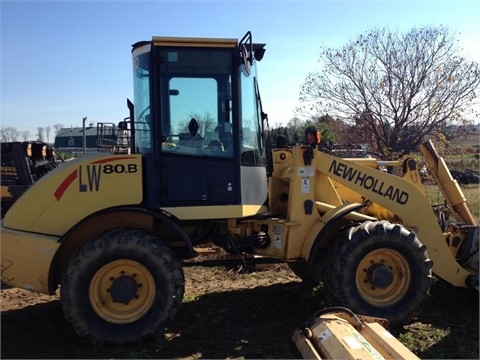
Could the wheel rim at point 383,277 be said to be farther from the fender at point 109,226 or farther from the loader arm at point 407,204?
the fender at point 109,226

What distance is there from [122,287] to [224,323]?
1.33 m

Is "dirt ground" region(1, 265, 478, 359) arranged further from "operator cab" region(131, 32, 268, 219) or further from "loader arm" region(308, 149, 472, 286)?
"operator cab" region(131, 32, 268, 219)

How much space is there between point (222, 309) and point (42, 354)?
2.11 m

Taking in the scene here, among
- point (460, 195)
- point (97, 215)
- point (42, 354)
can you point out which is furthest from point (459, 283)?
point (42, 354)

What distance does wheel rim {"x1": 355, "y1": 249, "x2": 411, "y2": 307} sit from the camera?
5277mm

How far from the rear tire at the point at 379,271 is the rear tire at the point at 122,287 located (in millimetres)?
1680

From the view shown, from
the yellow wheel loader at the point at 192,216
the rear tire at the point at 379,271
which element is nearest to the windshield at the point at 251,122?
the yellow wheel loader at the point at 192,216

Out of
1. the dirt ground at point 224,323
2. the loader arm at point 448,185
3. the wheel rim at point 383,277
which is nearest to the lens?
the dirt ground at point 224,323

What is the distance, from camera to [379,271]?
5262 mm

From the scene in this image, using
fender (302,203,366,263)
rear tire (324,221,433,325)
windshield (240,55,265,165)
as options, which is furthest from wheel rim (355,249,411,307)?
windshield (240,55,265,165)

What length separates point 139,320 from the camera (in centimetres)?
489

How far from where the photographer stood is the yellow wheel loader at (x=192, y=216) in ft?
16.0

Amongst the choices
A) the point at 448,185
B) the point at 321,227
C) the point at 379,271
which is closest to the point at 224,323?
the point at 321,227

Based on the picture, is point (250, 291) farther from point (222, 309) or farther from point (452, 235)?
point (452, 235)
